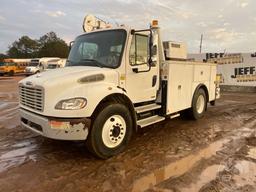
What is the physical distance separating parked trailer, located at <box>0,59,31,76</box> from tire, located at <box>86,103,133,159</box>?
39.0 m

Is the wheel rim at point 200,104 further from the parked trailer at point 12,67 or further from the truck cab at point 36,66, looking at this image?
the parked trailer at point 12,67

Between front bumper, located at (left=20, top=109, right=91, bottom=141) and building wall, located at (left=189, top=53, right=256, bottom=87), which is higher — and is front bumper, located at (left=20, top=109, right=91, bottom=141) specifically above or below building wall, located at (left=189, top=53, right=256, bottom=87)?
below

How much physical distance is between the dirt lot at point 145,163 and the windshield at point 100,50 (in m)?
1.82

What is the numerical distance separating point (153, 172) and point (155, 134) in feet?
7.49

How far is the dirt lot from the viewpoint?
3.94 meters

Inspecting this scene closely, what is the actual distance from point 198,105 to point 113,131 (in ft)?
13.8

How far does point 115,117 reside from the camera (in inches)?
198

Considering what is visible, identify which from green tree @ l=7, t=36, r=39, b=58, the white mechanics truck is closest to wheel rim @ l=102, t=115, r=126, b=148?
the white mechanics truck

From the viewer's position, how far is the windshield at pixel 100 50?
538 centimetres

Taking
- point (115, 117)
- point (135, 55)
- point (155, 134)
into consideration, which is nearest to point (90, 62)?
point (135, 55)

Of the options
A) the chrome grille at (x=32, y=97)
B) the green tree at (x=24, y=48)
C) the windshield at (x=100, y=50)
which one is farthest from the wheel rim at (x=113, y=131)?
the green tree at (x=24, y=48)

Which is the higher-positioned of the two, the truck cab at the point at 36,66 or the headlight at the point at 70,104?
Answer: the truck cab at the point at 36,66

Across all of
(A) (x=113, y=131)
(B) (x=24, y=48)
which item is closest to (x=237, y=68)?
(A) (x=113, y=131)

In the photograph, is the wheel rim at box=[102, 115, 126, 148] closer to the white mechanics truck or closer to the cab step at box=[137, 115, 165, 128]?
the white mechanics truck
